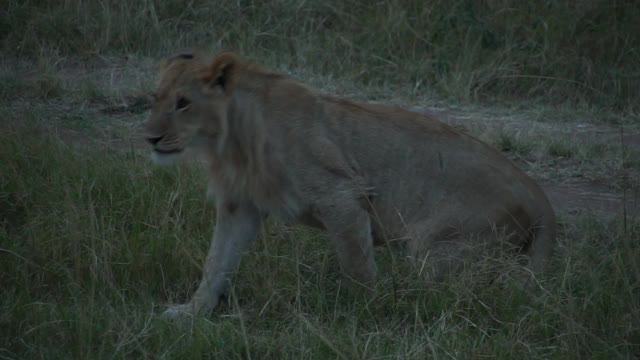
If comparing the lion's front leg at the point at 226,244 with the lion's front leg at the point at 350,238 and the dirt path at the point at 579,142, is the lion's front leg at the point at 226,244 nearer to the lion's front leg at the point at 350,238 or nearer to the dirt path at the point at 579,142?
the lion's front leg at the point at 350,238

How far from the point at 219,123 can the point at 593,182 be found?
2.34m

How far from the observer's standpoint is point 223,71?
376cm

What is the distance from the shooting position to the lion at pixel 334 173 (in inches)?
146

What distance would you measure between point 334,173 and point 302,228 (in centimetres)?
50

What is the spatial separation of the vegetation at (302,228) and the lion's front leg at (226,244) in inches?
2.8

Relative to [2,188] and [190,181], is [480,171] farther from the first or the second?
[2,188]

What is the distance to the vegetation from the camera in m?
3.31

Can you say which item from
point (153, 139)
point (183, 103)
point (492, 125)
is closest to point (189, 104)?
point (183, 103)

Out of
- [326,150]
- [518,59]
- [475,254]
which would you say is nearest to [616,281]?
[475,254]

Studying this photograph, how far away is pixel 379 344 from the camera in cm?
328

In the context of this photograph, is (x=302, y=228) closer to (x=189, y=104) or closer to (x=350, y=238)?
(x=350, y=238)

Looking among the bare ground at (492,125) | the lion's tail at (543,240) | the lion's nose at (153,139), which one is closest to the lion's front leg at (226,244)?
the lion's nose at (153,139)

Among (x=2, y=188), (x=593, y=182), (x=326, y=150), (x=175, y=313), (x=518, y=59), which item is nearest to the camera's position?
(x=175, y=313)

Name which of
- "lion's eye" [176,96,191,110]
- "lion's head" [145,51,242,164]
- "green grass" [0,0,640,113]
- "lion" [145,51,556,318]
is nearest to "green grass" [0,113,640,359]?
"lion" [145,51,556,318]
